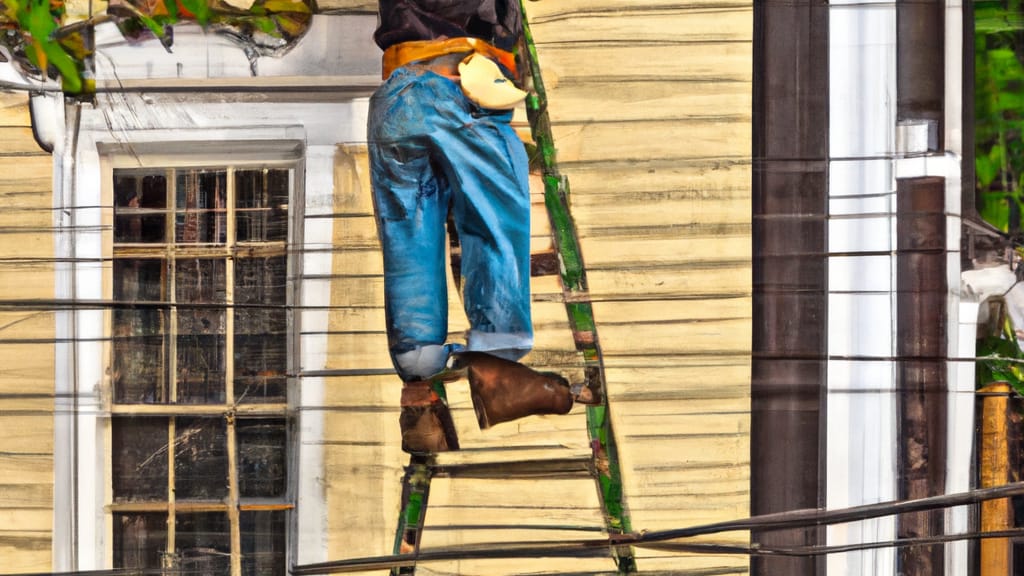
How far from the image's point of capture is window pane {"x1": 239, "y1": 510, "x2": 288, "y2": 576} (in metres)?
2.86

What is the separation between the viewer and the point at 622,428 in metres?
2.87

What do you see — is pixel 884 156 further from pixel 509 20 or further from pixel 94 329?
pixel 94 329

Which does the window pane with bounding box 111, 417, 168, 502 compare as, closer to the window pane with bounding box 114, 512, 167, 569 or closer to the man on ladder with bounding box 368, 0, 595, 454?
the window pane with bounding box 114, 512, 167, 569

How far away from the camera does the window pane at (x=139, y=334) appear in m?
2.86

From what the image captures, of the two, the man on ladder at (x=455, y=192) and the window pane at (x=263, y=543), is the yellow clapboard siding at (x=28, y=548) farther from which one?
the man on ladder at (x=455, y=192)

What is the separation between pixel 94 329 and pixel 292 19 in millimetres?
954

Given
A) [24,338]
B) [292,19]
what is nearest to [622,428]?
[292,19]

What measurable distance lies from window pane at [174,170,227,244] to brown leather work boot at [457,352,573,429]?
0.72 metres

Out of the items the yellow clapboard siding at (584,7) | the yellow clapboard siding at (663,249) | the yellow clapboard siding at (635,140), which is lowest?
the yellow clapboard siding at (663,249)

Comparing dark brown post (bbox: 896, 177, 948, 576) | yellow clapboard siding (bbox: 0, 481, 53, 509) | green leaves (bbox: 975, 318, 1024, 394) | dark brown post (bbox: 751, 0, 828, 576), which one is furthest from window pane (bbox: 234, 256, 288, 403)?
green leaves (bbox: 975, 318, 1024, 394)

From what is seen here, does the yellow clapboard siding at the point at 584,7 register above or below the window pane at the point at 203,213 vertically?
above

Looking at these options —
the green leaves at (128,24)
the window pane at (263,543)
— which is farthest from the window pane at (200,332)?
the green leaves at (128,24)

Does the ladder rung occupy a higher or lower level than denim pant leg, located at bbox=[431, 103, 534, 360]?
lower

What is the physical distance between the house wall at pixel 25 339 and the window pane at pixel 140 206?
0.18 m
